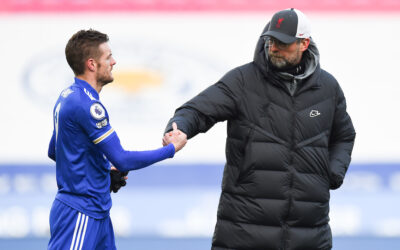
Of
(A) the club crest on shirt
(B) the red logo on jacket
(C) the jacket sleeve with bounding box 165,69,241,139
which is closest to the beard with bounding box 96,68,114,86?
(A) the club crest on shirt

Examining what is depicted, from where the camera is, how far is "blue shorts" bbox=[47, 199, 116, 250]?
347 cm

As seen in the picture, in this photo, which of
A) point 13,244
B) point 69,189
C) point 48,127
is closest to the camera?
point 69,189

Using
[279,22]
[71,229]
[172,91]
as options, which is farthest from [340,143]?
[172,91]

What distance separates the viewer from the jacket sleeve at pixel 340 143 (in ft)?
11.9

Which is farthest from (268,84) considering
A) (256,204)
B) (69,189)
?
(69,189)

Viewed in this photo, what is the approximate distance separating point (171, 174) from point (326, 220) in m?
3.58

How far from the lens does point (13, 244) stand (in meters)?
6.62

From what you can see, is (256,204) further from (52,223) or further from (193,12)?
(193,12)

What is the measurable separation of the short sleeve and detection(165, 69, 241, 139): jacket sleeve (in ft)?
1.00

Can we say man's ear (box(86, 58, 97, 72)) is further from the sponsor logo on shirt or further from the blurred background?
the blurred background

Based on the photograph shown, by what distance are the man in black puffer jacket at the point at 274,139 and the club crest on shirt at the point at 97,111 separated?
0.34 m

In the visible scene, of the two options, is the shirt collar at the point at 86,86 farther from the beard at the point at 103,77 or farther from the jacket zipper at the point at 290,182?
the jacket zipper at the point at 290,182

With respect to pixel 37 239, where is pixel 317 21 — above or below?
above

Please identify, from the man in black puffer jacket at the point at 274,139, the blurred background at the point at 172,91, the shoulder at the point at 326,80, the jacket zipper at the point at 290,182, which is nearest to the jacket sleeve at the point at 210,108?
the man in black puffer jacket at the point at 274,139
